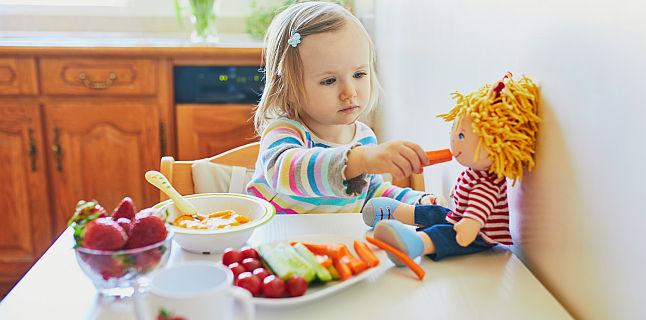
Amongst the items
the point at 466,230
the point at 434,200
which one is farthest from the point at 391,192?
the point at 466,230

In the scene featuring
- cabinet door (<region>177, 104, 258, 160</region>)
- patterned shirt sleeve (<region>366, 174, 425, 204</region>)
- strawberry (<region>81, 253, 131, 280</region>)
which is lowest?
cabinet door (<region>177, 104, 258, 160</region>)

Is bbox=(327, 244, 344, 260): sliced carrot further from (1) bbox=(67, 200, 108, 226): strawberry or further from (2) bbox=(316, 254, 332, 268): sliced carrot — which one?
(1) bbox=(67, 200, 108, 226): strawberry

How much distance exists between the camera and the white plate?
67 centimetres

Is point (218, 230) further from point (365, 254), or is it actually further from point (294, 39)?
point (294, 39)

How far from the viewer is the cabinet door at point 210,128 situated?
220 cm

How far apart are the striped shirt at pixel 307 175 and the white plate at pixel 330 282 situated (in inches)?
3.5

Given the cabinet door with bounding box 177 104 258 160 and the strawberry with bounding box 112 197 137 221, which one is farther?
the cabinet door with bounding box 177 104 258 160

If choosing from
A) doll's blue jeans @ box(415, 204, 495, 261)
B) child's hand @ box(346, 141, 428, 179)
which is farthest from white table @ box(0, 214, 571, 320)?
child's hand @ box(346, 141, 428, 179)

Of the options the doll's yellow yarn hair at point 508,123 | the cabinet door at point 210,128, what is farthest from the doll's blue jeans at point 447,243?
the cabinet door at point 210,128

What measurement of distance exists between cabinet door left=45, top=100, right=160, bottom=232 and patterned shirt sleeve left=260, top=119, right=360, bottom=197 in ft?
4.16

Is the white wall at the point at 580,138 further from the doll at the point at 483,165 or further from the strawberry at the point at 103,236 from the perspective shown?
the strawberry at the point at 103,236

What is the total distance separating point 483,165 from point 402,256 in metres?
0.16

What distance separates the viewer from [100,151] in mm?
2217

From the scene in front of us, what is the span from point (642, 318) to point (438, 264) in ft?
0.96
